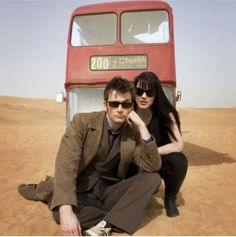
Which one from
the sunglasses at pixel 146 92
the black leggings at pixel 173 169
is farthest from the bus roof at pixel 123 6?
the black leggings at pixel 173 169

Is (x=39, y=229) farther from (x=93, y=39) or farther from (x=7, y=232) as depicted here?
(x=93, y=39)

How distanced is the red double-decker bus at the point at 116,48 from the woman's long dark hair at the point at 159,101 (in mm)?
3392

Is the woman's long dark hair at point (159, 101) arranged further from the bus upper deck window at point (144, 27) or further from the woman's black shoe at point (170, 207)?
the bus upper deck window at point (144, 27)

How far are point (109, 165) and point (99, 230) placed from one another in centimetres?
63

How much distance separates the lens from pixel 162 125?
459cm

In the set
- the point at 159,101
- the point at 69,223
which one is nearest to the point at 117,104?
the point at 159,101

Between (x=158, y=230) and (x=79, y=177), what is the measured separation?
1.01 metres

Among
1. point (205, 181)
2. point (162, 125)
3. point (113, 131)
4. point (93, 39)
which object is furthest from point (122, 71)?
point (113, 131)

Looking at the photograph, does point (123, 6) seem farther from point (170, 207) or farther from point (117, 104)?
point (117, 104)

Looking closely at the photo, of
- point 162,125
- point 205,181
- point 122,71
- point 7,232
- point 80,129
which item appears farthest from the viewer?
point 122,71

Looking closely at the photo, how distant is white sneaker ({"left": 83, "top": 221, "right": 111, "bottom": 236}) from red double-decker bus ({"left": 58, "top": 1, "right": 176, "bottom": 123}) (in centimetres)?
459

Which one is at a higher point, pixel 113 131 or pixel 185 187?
pixel 113 131

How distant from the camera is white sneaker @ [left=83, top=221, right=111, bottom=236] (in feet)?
11.7

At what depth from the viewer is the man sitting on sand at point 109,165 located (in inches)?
143
